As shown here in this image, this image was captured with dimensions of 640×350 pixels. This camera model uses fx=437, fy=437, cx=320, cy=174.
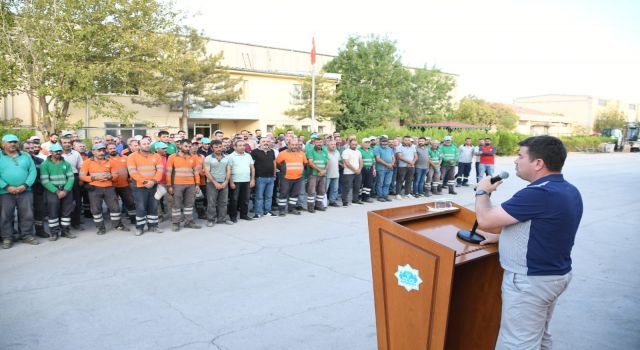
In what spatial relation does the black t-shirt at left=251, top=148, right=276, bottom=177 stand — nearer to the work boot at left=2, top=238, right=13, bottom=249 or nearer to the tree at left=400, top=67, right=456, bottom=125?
the work boot at left=2, top=238, right=13, bottom=249

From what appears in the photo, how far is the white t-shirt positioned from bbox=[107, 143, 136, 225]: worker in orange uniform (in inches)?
199

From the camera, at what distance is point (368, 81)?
3869cm

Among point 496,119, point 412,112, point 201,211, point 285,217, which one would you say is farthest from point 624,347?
point 496,119

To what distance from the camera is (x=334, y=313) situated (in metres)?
4.45

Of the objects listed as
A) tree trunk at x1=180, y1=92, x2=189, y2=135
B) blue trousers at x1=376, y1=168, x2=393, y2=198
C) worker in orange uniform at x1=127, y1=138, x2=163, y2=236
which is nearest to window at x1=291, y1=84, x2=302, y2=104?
tree trunk at x1=180, y1=92, x2=189, y2=135

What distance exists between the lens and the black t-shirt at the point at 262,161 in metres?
9.45

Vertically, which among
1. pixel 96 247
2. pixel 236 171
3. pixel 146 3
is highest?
pixel 146 3

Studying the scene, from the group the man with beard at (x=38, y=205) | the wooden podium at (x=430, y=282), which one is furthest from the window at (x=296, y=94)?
the wooden podium at (x=430, y=282)

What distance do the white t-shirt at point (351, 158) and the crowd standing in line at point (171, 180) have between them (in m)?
0.03

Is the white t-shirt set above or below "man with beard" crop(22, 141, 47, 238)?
above

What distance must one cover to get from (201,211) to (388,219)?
7.32m

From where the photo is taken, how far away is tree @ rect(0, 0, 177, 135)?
14.9 metres

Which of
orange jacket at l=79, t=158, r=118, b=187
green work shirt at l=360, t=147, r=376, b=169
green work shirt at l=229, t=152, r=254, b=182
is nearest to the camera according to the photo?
orange jacket at l=79, t=158, r=118, b=187

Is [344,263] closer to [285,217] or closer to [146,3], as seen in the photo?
[285,217]
